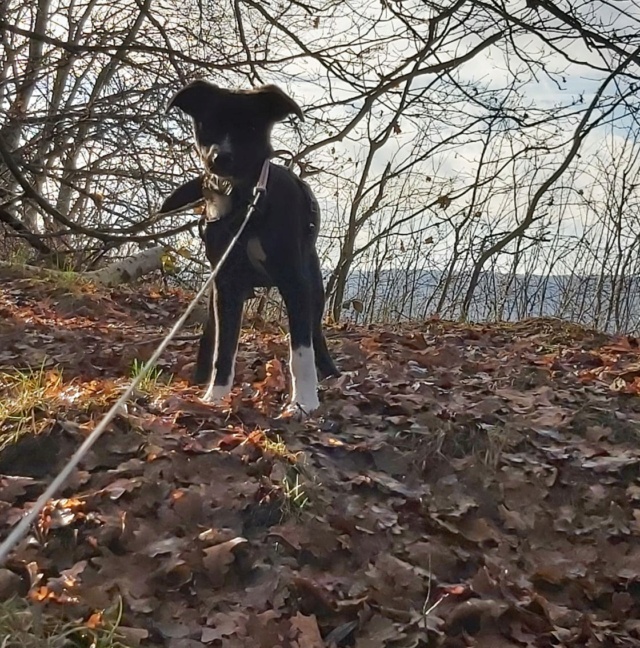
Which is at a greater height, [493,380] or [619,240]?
[619,240]

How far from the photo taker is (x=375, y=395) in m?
4.93

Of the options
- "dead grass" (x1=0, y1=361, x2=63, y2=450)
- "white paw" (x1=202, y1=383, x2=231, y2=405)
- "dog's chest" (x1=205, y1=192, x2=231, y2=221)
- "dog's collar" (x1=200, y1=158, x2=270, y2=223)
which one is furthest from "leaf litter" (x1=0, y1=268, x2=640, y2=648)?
"dog's collar" (x1=200, y1=158, x2=270, y2=223)

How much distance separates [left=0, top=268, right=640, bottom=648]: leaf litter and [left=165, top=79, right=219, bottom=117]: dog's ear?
1606 mm

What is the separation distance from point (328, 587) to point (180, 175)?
28.5ft

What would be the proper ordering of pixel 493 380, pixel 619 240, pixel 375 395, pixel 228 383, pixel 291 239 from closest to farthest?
pixel 291 239 → pixel 228 383 → pixel 375 395 → pixel 493 380 → pixel 619 240

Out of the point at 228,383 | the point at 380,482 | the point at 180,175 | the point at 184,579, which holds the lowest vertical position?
the point at 184,579

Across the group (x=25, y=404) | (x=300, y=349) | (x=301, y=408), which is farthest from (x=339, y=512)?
(x=25, y=404)

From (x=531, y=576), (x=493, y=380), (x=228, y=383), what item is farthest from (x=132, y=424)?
(x=493, y=380)

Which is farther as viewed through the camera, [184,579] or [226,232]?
[226,232]

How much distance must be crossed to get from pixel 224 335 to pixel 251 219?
0.76 meters

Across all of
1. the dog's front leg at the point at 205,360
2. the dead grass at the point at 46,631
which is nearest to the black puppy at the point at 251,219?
the dog's front leg at the point at 205,360

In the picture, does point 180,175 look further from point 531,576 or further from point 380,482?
point 531,576

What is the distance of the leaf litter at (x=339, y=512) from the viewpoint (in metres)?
2.78

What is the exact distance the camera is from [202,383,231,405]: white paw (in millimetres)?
4535
